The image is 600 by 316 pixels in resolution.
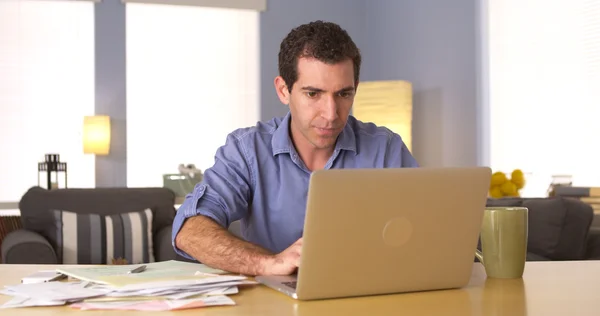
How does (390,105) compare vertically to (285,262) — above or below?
above

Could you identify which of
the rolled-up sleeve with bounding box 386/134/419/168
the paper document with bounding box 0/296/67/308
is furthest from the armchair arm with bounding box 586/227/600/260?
the paper document with bounding box 0/296/67/308

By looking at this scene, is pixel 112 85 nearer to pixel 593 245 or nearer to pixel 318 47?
pixel 593 245

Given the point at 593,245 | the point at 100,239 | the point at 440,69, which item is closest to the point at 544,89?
the point at 440,69

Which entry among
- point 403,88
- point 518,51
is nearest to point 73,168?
point 403,88

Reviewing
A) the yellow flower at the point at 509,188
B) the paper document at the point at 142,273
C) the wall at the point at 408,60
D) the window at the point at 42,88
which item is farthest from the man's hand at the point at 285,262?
the window at the point at 42,88

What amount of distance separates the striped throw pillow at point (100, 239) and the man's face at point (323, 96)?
2.59 metres

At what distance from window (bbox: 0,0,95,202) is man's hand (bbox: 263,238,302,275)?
529cm

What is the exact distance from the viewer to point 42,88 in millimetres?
6395

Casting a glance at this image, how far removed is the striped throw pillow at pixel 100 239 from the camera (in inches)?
166

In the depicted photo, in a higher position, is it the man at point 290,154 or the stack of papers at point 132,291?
the man at point 290,154

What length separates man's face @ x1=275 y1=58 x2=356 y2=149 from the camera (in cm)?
185

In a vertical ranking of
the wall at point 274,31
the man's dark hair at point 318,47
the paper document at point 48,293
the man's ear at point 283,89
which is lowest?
the paper document at point 48,293

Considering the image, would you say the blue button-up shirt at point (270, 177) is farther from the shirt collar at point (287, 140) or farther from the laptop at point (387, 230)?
the laptop at point (387, 230)

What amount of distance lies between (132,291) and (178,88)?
5.53 m
